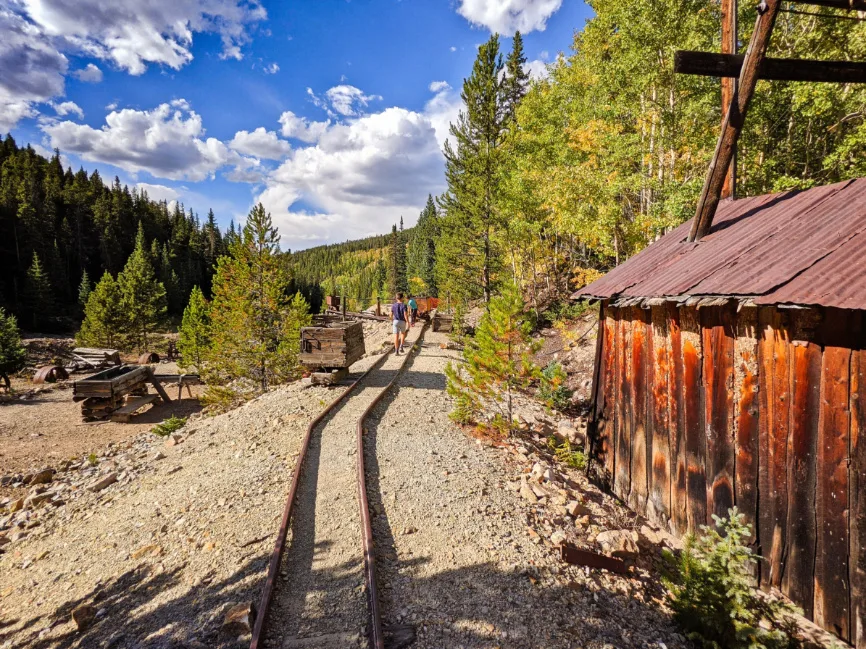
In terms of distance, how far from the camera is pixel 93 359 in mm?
27172

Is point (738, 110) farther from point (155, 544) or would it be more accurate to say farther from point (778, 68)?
point (155, 544)

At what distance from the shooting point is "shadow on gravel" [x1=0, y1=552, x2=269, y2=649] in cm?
347

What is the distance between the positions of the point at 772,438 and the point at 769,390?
0.47 meters

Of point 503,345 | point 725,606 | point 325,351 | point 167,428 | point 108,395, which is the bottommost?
point 167,428

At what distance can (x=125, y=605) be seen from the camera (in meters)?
4.11

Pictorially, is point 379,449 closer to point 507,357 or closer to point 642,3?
point 507,357

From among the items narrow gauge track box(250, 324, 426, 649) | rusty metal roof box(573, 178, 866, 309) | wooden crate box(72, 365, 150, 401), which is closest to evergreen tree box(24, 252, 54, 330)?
wooden crate box(72, 365, 150, 401)

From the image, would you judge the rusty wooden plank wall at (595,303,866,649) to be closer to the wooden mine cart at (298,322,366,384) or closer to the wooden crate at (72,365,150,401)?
the wooden mine cart at (298,322,366,384)

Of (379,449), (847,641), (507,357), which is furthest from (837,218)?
(379,449)

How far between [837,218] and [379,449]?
702cm

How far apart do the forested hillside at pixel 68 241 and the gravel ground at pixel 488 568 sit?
53221mm

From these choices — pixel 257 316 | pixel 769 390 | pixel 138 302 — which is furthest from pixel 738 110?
pixel 138 302

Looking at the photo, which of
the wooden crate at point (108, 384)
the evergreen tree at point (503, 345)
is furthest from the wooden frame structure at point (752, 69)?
the wooden crate at point (108, 384)

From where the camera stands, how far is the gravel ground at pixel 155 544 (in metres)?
3.81
